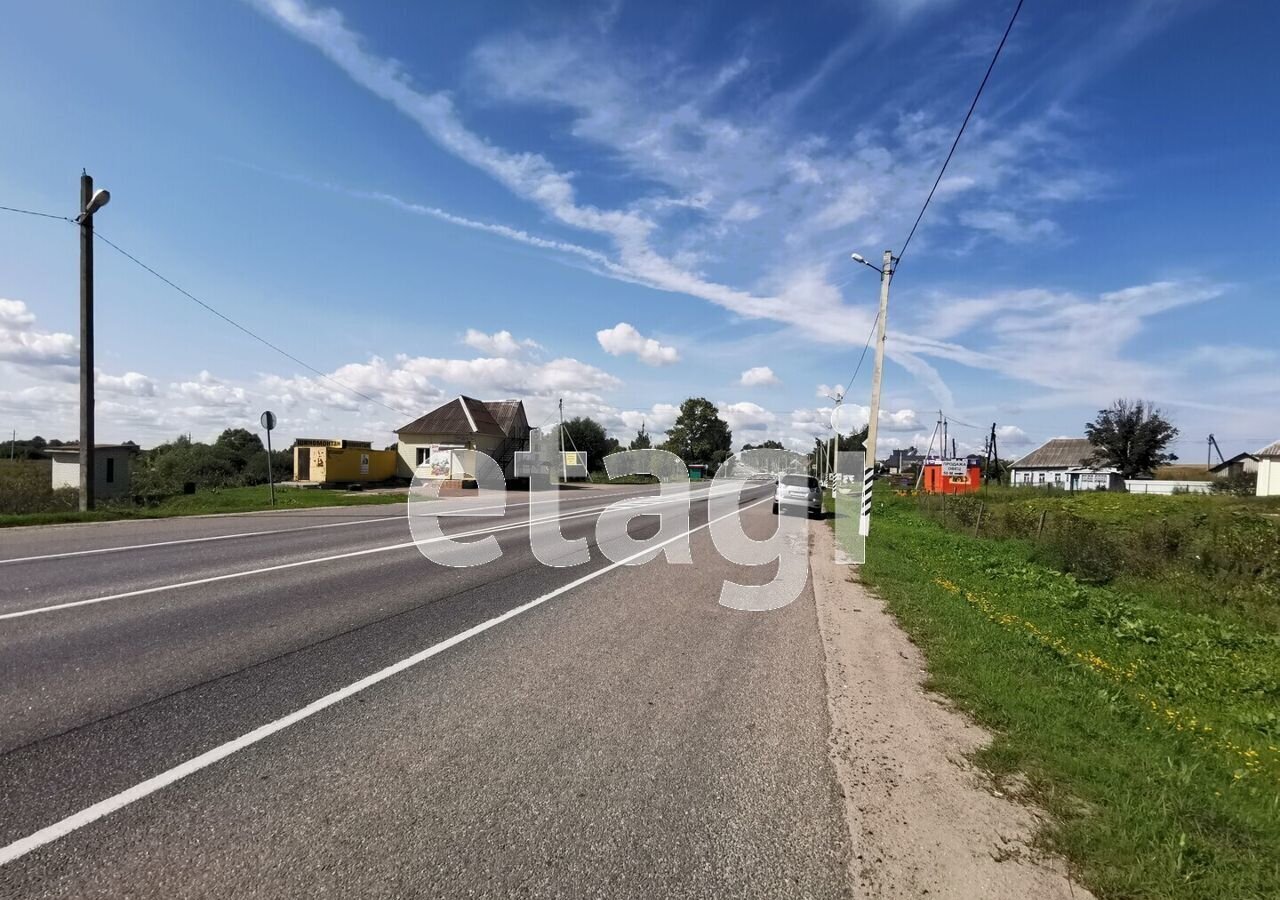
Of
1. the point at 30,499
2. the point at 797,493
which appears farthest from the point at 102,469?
the point at 797,493

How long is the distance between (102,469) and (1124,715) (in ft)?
137

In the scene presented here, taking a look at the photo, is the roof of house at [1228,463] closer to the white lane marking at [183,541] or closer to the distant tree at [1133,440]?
the distant tree at [1133,440]

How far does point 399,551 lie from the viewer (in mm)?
11477

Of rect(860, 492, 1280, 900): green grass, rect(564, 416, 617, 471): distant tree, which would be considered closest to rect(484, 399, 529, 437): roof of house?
rect(564, 416, 617, 471): distant tree

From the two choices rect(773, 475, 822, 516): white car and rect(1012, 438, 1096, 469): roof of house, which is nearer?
rect(773, 475, 822, 516): white car

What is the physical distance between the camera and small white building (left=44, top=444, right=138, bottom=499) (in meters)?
31.3

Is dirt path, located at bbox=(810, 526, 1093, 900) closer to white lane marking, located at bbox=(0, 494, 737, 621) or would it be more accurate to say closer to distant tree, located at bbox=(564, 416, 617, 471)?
white lane marking, located at bbox=(0, 494, 737, 621)

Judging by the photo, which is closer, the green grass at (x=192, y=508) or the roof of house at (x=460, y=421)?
the green grass at (x=192, y=508)

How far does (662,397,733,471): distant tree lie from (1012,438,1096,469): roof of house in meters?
46.0

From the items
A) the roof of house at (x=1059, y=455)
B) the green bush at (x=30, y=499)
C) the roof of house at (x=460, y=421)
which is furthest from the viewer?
the roof of house at (x=1059, y=455)

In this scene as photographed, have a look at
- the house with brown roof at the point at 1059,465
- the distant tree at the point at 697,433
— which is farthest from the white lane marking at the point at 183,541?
the distant tree at the point at 697,433

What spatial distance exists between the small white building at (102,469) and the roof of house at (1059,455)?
79.6 m

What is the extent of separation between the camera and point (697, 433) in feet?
357

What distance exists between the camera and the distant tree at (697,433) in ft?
352
